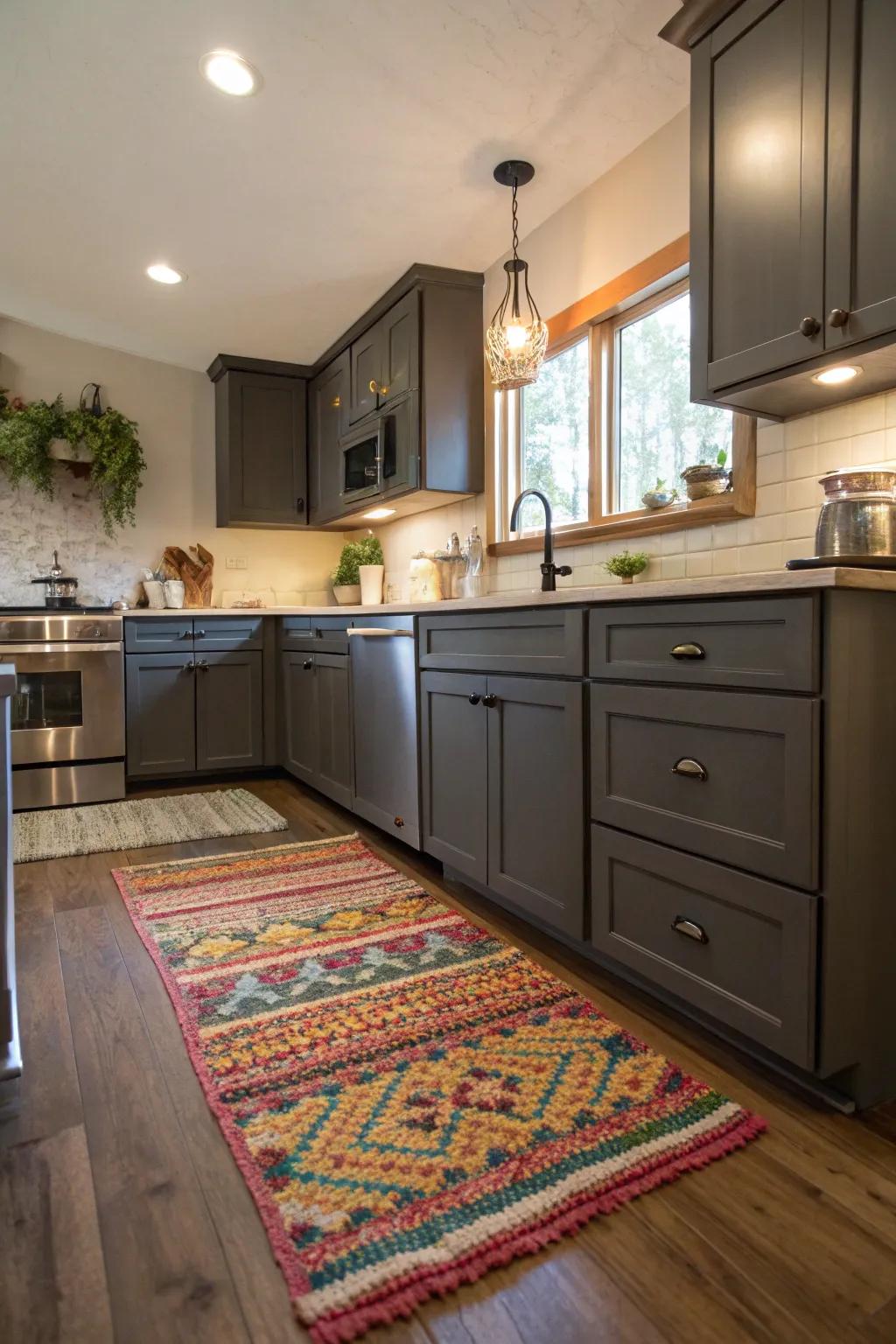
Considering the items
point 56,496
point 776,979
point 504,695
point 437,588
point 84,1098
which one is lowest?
point 84,1098

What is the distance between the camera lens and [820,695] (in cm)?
127

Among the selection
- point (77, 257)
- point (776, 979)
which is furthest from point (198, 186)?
point (776, 979)

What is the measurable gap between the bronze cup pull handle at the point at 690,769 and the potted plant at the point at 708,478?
100cm

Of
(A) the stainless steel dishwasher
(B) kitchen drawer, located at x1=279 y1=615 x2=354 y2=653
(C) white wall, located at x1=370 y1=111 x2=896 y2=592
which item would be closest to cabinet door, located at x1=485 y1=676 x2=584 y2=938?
(A) the stainless steel dishwasher

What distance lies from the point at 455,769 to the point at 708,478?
3.64ft

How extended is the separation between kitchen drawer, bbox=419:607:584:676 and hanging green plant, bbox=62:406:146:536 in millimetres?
2581

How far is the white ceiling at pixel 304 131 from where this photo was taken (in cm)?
209

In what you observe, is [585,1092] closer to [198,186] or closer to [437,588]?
[437,588]

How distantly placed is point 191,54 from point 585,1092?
279 centimetres

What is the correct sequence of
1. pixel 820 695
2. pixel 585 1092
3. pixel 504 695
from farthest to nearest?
pixel 504 695 → pixel 585 1092 → pixel 820 695

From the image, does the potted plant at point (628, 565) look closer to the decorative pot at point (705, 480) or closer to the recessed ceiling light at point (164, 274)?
the decorative pot at point (705, 480)

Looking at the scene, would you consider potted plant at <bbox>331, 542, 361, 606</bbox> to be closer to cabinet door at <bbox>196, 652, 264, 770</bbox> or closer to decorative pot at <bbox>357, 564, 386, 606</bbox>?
decorative pot at <bbox>357, 564, 386, 606</bbox>

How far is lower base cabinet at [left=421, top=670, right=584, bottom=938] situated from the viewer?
→ 1.87 metres

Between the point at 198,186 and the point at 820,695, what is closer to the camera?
the point at 820,695
